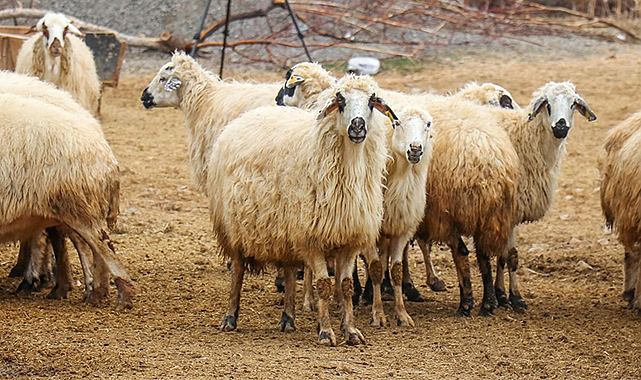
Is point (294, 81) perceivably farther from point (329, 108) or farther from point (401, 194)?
point (329, 108)

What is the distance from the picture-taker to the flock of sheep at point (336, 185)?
6793 mm

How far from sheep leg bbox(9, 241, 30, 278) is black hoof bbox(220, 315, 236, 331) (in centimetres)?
217

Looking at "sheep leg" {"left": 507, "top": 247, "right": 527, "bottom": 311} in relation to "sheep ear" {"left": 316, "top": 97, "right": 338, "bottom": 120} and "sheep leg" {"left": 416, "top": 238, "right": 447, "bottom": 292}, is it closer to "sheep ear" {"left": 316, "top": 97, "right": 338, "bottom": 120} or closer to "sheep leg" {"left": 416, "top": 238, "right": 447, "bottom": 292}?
"sheep leg" {"left": 416, "top": 238, "right": 447, "bottom": 292}

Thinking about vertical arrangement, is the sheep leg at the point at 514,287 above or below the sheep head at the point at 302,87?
below

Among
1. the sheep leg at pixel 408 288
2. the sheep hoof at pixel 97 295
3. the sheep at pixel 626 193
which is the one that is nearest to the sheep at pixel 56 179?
the sheep hoof at pixel 97 295

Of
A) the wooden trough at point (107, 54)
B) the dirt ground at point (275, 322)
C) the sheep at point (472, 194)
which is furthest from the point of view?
the wooden trough at point (107, 54)

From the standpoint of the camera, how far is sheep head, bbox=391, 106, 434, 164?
7220 millimetres

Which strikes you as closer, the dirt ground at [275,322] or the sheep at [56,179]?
the dirt ground at [275,322]

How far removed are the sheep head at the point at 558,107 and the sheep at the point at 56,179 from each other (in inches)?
140

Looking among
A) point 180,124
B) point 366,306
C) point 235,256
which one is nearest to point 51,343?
point 235,256

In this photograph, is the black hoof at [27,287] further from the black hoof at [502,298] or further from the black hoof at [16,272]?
the black hoof at [502,298]

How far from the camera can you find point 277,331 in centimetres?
723

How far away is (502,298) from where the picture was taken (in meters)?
8.40

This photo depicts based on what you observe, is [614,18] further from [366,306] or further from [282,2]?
[366,306]
